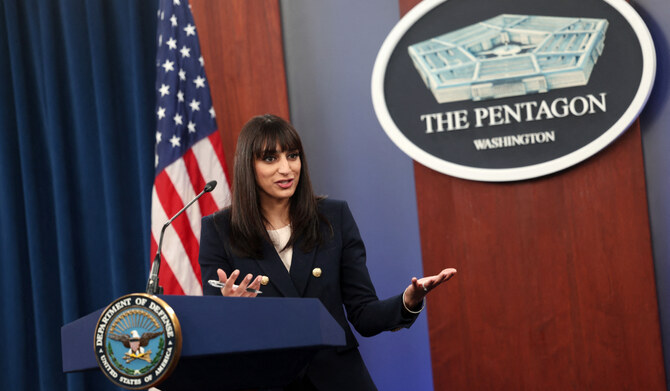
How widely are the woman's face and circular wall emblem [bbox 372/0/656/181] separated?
931mm

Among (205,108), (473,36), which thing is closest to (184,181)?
(205,108)

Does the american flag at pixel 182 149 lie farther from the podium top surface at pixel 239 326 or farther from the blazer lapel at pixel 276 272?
the podium top surface at pixel 239 326

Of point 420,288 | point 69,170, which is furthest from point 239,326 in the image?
point 69,170

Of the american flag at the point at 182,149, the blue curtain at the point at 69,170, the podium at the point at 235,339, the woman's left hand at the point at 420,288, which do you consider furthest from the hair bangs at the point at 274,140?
the blue curtain at the point at 69,170

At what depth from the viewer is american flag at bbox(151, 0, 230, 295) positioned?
10.1ft

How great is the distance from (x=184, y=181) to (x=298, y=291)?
1.32 meters

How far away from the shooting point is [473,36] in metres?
2.91

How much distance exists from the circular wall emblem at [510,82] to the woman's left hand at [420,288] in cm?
113

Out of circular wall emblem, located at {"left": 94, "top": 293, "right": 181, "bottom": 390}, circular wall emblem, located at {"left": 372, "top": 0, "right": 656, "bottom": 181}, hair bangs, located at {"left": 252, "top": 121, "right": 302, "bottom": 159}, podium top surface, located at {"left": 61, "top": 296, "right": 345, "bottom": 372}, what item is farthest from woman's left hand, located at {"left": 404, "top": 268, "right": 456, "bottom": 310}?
circular wall emblem, located at {"left": 372, "top": 0, "right": 656, "bottom": 181}

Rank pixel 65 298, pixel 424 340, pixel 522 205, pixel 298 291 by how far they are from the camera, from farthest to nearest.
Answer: pixel 65 298
pixel 424 340
pixel 522 205
pixel 298 291

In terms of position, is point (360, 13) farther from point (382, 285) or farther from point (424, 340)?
point (424, 340)

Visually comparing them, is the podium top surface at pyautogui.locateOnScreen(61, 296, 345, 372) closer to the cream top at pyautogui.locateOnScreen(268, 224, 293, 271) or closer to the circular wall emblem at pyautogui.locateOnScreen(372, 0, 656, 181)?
the cream top at pyautogui.locateOnScreen(268, 224, 293, 271)

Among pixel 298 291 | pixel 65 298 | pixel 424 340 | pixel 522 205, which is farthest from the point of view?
pixel 65 298

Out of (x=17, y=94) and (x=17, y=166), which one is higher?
(x=17, y=94)
